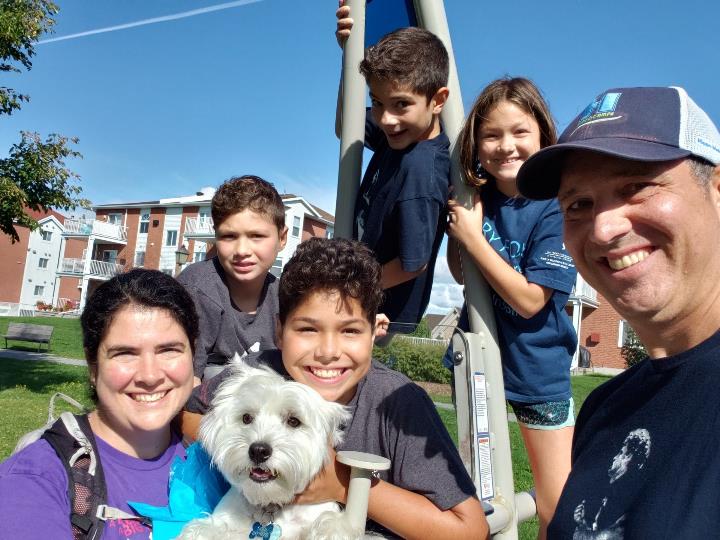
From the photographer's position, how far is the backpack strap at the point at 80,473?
192cm

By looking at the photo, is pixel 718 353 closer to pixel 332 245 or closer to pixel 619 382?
pixel 619 382

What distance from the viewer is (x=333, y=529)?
202 centimetres

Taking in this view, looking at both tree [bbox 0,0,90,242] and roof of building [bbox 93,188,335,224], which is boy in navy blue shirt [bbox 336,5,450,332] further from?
roof of building [bbox 93,188,335,224]

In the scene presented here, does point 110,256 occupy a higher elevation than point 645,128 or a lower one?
higher

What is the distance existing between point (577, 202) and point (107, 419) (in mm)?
1809

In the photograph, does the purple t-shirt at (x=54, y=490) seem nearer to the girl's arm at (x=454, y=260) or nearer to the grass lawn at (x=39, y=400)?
the girl's arm at (x=454, y=260)

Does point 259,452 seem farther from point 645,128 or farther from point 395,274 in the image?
point 645,128

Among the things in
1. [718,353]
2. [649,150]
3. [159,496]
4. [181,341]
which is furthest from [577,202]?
[159,496]

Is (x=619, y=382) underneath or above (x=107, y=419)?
above

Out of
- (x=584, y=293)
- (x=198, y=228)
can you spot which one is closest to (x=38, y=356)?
(x=584, y=293)

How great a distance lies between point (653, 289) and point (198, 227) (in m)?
53.8

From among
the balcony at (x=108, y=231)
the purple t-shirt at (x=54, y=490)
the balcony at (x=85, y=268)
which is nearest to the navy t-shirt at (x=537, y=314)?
the purple t-shirt at (x=54, y=490)

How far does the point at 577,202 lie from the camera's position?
5.73 feet

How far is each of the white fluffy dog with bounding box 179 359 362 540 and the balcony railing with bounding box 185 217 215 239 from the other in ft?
164
